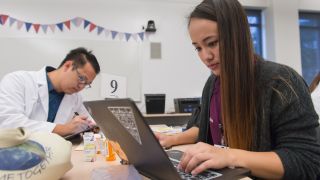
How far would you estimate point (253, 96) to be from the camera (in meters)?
0.74

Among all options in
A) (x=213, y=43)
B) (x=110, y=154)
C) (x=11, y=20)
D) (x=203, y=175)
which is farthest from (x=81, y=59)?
(x=11, y=20)

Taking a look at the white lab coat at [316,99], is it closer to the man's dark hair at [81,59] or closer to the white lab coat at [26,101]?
the man's dark hair at [81,59]

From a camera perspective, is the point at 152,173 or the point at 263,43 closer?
the point at 152,173

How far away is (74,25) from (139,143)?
3.04m

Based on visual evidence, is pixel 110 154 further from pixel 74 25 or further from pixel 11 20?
pixel 11 20

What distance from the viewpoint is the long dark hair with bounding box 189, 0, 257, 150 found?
74 centimetres

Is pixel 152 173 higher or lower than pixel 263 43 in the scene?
lower

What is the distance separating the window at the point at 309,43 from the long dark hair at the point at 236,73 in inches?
153

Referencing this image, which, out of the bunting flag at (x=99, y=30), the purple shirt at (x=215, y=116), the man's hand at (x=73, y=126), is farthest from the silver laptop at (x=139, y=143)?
the bunting flag at (x=99, y=30)

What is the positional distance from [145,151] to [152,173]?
75mm

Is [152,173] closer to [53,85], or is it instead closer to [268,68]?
[268,68]

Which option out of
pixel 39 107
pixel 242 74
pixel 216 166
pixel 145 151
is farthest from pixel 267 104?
pixel 39 107

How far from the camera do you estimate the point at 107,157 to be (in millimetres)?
892

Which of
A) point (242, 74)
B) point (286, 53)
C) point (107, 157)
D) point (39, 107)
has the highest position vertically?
point (286, 53)
